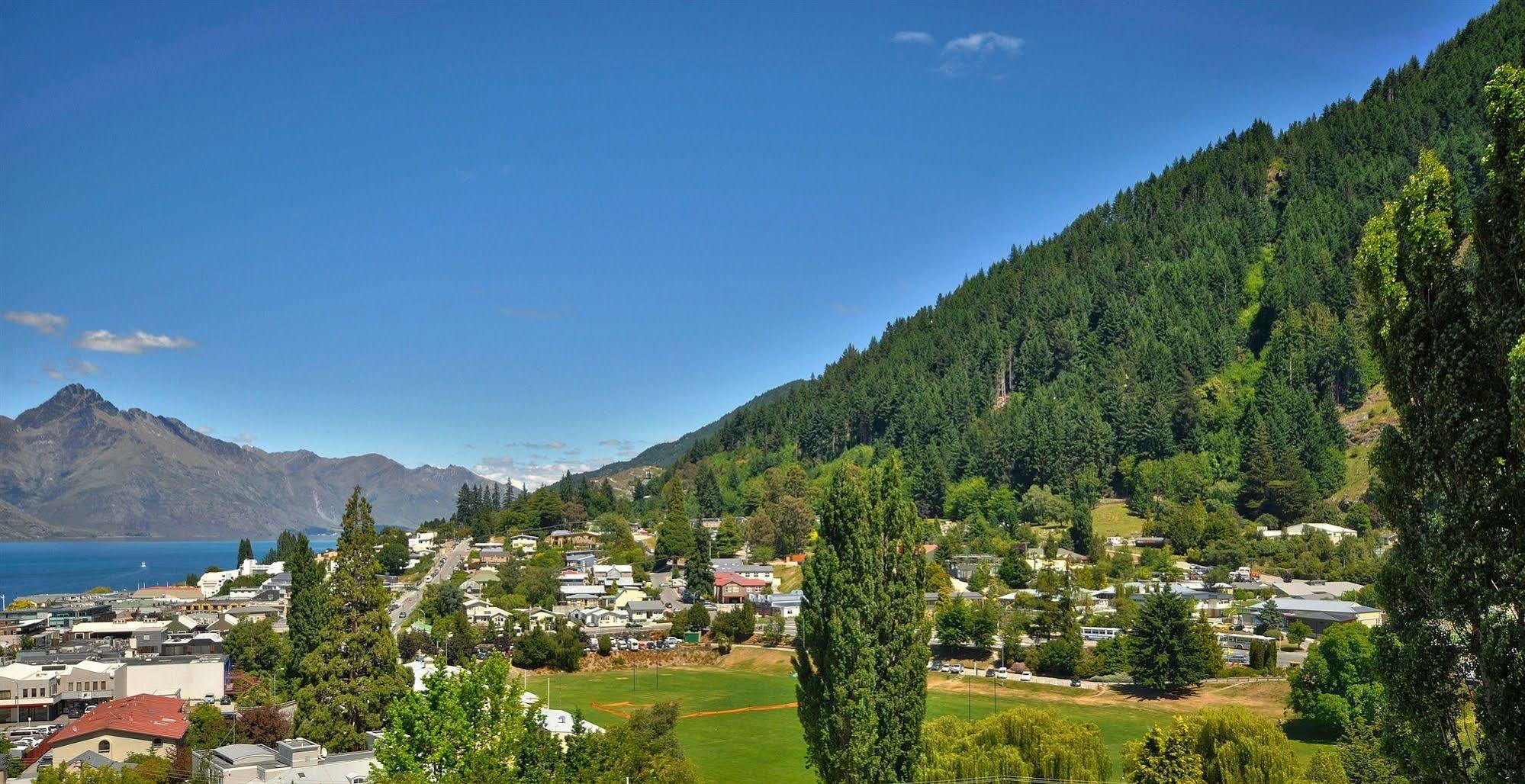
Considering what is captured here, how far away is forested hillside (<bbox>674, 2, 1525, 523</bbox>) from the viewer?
352ft

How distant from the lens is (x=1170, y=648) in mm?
51781

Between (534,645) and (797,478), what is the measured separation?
5787cm

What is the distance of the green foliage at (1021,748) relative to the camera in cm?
2914

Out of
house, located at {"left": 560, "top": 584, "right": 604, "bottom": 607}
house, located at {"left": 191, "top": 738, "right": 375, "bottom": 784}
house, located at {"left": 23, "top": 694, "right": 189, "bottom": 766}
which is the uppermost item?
house, located at {"left": 560, "top": 584, "right": 604, "bottom": 607}

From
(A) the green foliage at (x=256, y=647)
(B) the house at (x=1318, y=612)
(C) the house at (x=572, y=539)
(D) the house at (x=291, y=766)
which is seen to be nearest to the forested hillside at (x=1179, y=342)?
(C) the house at (x=572, y=539)

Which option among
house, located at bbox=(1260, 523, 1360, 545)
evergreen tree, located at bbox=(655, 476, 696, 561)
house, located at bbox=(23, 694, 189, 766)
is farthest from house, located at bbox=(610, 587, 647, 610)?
house, located at bbox=(1260, 523, 1360, 545)

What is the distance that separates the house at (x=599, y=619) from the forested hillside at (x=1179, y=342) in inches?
1717

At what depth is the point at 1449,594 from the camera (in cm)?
977

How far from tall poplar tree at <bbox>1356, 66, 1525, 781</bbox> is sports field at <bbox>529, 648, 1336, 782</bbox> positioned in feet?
88.8

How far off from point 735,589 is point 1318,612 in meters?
41.4

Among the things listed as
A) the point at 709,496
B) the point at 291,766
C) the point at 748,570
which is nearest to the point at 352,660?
the point at 291,766

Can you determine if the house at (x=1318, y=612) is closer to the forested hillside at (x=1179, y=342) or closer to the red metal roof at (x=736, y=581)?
the forested hillside at (x=1179, y=342)

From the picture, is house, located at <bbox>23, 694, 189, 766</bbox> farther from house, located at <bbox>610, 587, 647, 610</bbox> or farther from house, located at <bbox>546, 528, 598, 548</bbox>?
house, located at <bbox>546, 528, 598, 548</bbox>

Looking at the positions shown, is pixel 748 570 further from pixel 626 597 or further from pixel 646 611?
pixel 646 611
